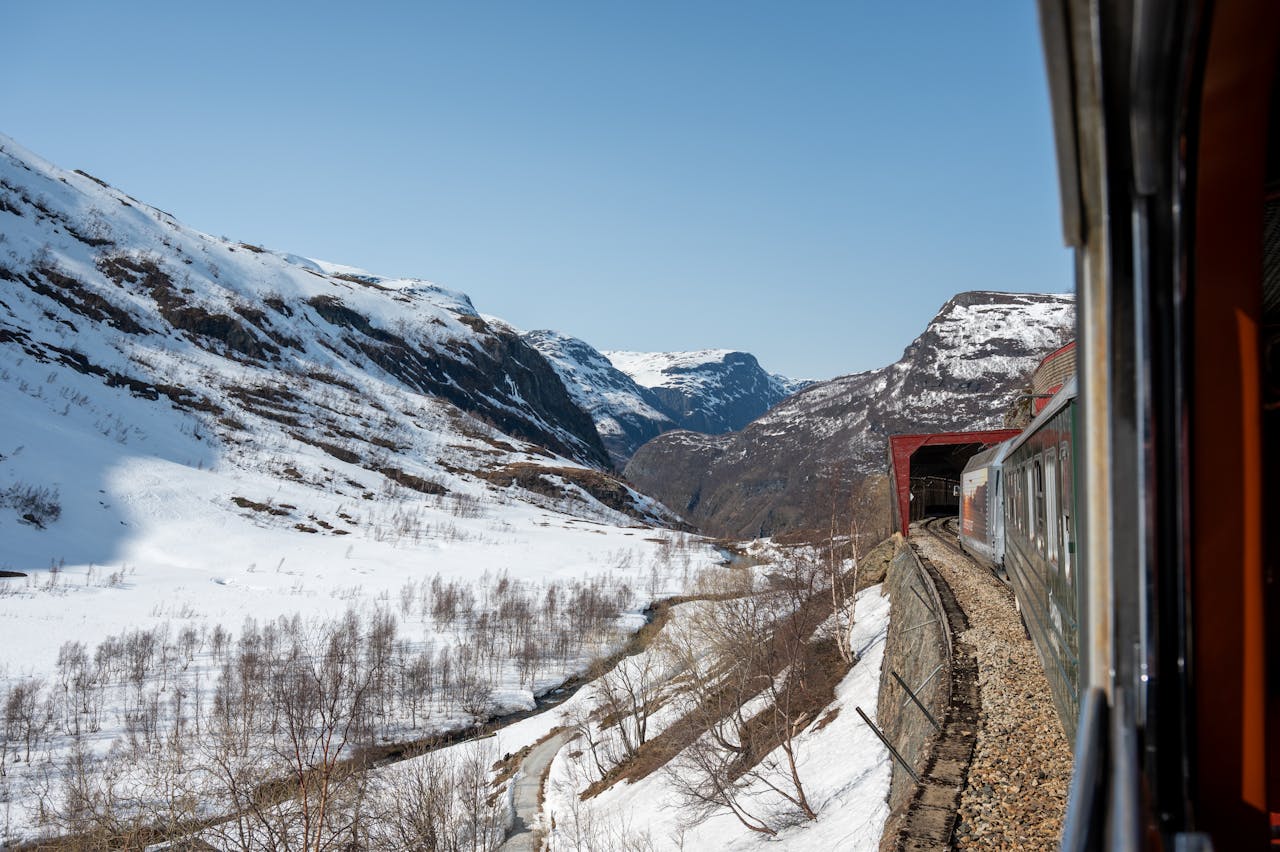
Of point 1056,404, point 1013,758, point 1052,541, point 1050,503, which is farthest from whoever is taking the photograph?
point 1013,758

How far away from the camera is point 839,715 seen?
77.7ft

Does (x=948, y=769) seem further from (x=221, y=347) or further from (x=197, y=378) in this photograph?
(x=221, y=347)

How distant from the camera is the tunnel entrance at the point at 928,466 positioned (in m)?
34.4

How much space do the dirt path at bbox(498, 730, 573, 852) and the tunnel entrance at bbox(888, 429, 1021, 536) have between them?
66.7 feet

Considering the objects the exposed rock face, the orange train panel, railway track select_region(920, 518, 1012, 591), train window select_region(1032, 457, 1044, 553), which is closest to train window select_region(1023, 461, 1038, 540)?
train window select_region(1032, 457, 1044, 553)

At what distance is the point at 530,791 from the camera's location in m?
35.6

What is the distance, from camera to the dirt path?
30.3m

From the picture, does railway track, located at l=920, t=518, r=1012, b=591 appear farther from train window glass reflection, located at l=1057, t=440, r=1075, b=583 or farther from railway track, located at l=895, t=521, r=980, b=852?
train window glass reflection, located at l=1057, t=440, r=1075, b=583

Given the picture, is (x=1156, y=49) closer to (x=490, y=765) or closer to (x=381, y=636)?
(x=490, y=765)

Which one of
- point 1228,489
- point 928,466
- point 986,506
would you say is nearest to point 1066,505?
point 1228,489

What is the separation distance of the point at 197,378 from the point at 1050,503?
145 m

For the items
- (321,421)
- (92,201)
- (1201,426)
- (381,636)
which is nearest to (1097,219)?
(1201,426)

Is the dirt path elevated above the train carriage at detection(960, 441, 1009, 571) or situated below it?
below

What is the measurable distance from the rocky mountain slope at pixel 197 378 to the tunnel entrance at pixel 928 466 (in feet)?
247
